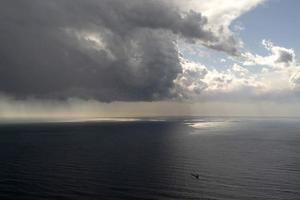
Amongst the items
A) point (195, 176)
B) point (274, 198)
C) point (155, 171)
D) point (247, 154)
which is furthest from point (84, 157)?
point (274, 198)

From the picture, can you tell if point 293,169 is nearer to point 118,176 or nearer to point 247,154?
point 247,154

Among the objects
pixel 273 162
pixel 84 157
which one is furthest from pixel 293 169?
pixel 84 157

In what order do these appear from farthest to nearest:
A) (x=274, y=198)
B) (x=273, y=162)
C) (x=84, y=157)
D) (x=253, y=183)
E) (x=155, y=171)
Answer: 1. (x=84, y=157)
2. (x=273, y=162)
3. (x=155, y=171)
4. (x=253, y=183)
5. (x=274, y=198)

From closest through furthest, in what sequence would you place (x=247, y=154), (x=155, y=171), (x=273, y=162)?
(x=155, y=171) < (x=273, y=162) < (x=247, y=154)

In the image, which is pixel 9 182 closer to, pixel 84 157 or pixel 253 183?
pixel 84 157

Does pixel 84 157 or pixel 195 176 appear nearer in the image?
pixel 195 176

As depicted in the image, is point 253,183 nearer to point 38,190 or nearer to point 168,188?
point 168,188

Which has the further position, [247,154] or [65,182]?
[247,154]

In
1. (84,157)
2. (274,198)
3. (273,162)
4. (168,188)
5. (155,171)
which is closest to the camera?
(274,198)

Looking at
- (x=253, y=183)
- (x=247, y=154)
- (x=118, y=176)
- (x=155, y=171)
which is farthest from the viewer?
(x=247, y=154)
